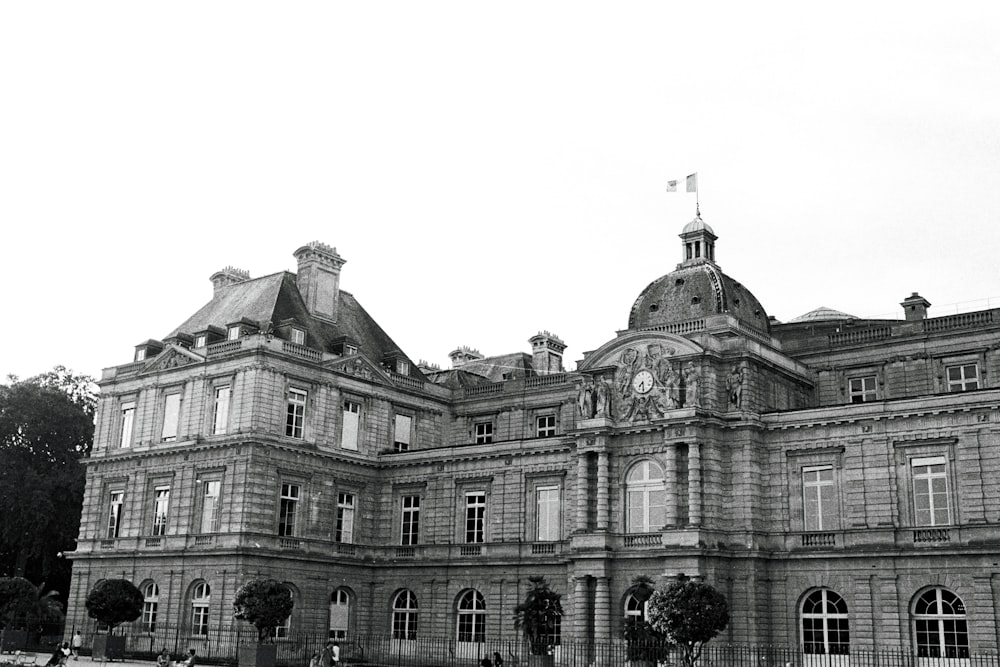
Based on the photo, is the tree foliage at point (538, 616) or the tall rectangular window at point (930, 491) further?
the tree foliage at point (538, 616)

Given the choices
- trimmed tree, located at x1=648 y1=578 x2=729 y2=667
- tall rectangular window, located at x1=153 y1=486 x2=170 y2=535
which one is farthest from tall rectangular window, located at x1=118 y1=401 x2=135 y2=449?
trimmed tree, located at x1=648 y1=578 x2=729 y2=667

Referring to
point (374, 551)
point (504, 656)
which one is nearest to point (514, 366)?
point (374, 551)

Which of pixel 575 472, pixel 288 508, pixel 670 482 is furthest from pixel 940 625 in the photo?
pixel 288 508

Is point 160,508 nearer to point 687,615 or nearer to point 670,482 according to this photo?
point 670,482

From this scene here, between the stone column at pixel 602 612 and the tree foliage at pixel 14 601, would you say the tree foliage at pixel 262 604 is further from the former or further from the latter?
the tree foliage at pixel 14 601

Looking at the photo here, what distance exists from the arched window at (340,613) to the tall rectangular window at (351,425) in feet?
19.9

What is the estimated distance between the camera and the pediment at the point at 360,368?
47.1 metres

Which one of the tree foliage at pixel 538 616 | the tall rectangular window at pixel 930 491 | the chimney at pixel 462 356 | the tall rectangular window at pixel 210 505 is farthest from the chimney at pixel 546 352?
the tall rectangular window at pixel 930 491

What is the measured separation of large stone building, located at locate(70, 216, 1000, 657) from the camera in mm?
34688

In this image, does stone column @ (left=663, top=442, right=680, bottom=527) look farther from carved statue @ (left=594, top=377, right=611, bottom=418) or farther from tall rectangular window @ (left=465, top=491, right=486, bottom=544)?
tall rectangular window @ (left=465, top=491, right=486, bottom=544)

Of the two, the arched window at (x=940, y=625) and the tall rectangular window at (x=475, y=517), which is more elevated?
the tall rectangular window at (x=475, y=517)

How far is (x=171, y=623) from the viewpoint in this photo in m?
42.8

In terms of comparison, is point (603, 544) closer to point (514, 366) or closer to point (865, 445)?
point (865, 445)

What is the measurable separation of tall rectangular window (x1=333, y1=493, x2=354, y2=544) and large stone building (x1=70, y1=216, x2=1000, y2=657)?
0.10 meters
